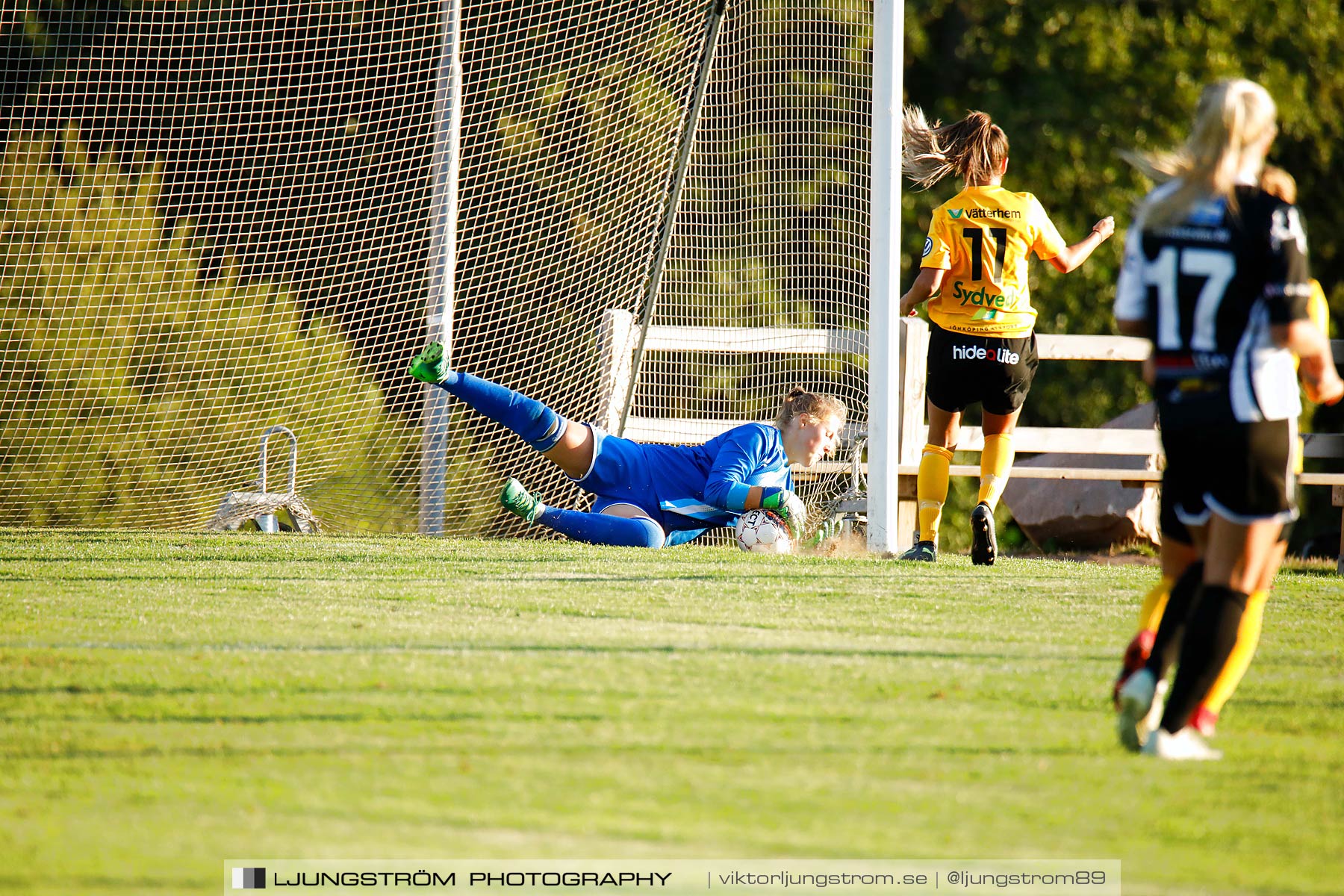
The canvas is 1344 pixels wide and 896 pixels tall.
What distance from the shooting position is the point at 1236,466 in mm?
2676

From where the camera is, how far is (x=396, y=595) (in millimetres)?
4594

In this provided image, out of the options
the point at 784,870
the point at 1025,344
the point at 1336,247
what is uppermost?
the point at 1336,247

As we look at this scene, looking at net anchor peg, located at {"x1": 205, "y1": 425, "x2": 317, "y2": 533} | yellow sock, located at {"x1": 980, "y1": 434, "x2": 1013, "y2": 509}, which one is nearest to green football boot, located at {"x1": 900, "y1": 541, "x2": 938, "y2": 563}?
yellow sock, located at {"x1": 980, "y1": 434, "x2": 1013, "y2": 509}

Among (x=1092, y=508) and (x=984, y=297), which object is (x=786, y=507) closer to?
(x=984, y=297)

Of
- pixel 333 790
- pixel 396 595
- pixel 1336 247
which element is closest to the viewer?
pixel 333 790

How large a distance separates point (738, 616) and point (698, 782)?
6.15 ft

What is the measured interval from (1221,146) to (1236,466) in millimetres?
652

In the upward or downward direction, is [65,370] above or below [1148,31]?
below

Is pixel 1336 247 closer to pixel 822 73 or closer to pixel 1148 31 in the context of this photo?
pixel 1148 31

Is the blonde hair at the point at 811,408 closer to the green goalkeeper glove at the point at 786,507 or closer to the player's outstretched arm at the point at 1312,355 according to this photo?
the green goalkeeper glove at the point at 786,507

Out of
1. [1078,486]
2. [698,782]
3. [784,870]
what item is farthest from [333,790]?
[1078,486]

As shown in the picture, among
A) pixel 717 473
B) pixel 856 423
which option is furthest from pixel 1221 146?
pixel 856 423

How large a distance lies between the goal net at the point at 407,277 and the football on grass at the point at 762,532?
222cm

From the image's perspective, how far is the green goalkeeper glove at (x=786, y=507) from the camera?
6.32 m
